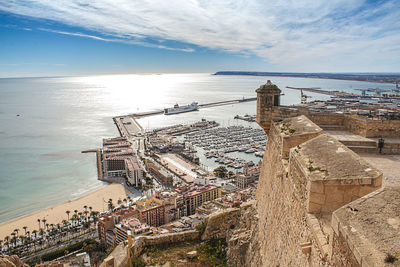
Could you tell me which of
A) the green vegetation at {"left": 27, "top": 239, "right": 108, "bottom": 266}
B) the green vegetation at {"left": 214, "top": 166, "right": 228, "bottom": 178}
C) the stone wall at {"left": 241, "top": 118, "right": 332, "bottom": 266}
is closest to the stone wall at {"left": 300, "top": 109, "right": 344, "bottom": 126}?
the stone wall at {"left": 241, "top": 118, "right": 332, "bottom": 266}

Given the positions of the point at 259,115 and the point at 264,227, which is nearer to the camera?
the point at 264,227

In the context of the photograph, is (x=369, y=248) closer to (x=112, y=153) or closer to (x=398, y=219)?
(x=398, y=219)

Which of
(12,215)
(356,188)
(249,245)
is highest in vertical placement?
(356,188)

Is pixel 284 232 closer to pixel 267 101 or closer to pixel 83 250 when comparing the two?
pixel 267 101

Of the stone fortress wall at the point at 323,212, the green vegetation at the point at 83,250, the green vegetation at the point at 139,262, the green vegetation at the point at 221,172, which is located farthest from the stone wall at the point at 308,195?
the green vegetation at the point at 221,172

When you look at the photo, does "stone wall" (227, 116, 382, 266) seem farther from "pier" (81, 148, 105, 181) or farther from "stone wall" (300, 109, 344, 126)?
"pier" (81, 148, 105, 181)

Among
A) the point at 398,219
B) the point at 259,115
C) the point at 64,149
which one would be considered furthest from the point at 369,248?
the point at 64,149

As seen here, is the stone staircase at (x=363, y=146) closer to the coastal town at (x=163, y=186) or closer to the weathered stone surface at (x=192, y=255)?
the coastal town at (x=163, y=186)
